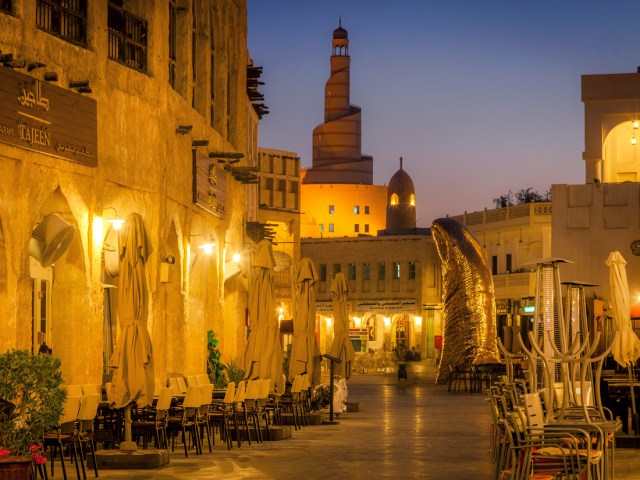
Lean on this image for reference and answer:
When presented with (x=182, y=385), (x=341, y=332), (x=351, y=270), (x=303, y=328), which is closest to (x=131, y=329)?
(x=182, y=385)

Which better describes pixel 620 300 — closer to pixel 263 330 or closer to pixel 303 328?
pixel 263 330

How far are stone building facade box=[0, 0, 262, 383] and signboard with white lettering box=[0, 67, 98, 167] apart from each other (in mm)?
29

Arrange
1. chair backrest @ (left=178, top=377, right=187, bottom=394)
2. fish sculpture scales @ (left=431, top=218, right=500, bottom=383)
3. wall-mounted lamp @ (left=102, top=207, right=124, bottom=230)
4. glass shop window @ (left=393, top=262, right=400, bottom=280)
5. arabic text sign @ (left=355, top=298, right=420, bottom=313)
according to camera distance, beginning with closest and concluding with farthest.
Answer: chair backrest @ (left=178, top=377, right=187, bottom=394), wall-mounted lamp @ (left=102, top=207, right=124, bottom=230), fish sculpture scales @ (left=431, top=218, right=500, bottom=383), arabic text sign @ (left=355, top=298, right=420, bottom=313), glass shop window @ (left=393, top=262, right=400, bottom=280)

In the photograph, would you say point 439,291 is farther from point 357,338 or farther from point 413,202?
point 413,202

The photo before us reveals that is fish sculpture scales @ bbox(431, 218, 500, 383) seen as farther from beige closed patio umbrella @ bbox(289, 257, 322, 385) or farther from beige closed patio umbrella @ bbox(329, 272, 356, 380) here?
beige closed patio umbrella @ bbox(289, 257, 322, 385)

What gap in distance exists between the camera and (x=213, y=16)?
3147cm

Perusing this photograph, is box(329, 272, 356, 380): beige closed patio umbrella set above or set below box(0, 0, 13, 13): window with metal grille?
below

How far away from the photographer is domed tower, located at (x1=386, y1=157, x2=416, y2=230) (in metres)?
105

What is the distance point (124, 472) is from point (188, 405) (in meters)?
2.21

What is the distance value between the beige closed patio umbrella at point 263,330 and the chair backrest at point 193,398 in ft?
15.9

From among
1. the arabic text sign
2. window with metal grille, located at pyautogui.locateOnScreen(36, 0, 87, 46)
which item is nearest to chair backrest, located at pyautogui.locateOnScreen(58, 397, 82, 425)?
window with metal grille, located at pyautogui.locateOnScreen(36, 0, 87, 46)

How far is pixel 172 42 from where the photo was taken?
27531 millimetres

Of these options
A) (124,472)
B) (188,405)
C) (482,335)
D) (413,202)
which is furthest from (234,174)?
(413,202)

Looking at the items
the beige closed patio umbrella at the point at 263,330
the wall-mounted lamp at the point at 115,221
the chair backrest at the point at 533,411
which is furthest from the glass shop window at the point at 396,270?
the chair backrest at the point at 533,411
